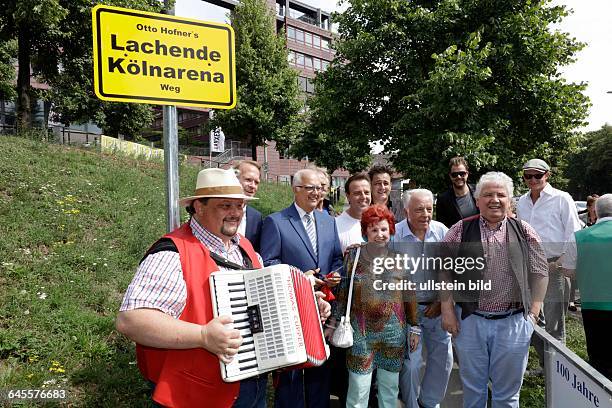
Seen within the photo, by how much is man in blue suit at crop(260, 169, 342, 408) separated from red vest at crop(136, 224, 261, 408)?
1282mm

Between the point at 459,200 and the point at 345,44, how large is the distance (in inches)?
427

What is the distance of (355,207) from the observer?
440 cm

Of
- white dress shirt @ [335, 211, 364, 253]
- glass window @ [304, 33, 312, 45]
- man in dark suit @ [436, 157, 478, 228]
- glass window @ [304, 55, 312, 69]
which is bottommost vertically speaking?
white dress shirt @ [335, 211, 364, 253]

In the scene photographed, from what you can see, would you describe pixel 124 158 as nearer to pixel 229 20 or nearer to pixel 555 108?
pixel 555 108

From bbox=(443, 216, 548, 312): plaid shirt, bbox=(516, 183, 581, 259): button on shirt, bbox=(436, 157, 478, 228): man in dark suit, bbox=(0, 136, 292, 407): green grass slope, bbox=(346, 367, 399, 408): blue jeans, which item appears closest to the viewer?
bbox=(443, 216, 548, 312): plaid shirt

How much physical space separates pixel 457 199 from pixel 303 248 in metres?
2.46

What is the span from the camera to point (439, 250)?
140 inches

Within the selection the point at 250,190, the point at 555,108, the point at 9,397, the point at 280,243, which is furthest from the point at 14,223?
the point at 555,108

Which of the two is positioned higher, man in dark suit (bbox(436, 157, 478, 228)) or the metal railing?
man in dark suit (bbox(436, 157, 478, 228))

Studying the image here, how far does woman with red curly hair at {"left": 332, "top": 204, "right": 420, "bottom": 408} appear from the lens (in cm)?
340

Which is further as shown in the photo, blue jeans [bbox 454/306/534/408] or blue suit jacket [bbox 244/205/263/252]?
blue suit jacket [bbox 244/205/263/252]

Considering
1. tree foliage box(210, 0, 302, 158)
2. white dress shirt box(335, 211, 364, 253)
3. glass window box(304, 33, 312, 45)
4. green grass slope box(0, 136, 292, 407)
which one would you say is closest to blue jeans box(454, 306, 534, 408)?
white dress shirt box(335, 211, 364, 253)

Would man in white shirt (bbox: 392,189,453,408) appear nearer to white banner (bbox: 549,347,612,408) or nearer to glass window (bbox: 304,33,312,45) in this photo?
white banner (bbox: 549,347,612,408)

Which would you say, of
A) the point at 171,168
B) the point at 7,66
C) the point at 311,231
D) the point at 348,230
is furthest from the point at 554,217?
the point at 7,66
